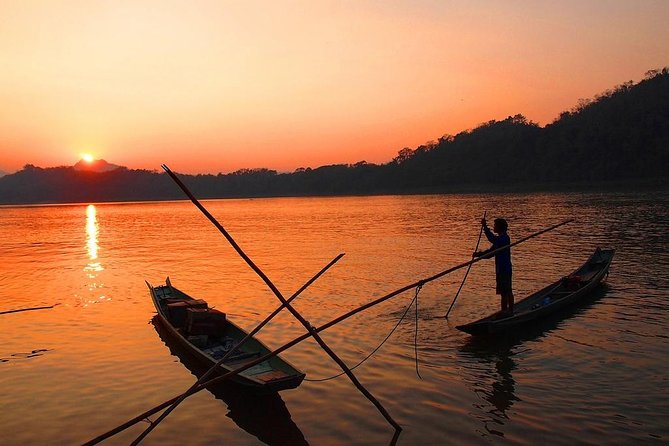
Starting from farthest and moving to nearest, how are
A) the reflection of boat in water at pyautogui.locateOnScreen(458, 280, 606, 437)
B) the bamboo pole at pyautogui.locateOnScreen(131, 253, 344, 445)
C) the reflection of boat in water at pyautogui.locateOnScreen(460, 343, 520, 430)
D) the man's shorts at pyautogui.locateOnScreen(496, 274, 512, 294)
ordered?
1. the man's shorts at pyautogui.locateOnScreen(496, 274, 512, 294)
2. the reflection of boat in water at pyautogui.locateOnScreen(460, 343, 520, 430)
3. the reflection of boat in water at pyautogui.locateOnScreen(458, 280, 606, 437)
4. the bamboo pole at pyautogui.locateOnScreen(131, 253, 344, 445)

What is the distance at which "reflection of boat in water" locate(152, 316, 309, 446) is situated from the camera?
8.09 m

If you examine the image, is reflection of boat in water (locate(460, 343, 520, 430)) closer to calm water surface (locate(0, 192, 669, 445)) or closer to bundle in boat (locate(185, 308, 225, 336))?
calm water surface (locate(0, 192, 669, 445))

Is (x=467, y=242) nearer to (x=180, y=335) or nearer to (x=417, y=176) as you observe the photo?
(x=180, y=335)

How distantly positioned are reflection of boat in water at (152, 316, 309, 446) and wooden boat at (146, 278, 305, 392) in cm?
36

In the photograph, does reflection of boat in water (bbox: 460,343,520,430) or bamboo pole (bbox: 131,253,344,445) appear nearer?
bamboo pole (bbox: 131,253,344,445)

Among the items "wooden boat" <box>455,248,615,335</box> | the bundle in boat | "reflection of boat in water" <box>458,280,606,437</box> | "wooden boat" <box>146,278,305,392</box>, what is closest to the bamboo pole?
"wooden boat" <box>146,278,305,392</box>

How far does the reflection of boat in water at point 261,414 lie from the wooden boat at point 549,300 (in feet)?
16.8

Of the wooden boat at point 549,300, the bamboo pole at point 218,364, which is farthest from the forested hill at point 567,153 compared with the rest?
the bamboo pole at point 218,364

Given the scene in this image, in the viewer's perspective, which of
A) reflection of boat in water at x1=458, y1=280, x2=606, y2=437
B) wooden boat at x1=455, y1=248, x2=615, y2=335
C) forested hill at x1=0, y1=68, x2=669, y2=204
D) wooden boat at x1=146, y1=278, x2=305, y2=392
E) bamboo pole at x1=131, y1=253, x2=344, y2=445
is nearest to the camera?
bamboo pole at x1=131, y1=253, x2=344, y2=445

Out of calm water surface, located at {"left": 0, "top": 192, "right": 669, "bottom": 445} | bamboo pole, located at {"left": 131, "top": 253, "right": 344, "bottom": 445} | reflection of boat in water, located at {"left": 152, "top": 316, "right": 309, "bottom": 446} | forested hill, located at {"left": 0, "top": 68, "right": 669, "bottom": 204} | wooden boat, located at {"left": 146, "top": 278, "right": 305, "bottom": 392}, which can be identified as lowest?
reflection of boat in water, located at {"left": 152, "top": 316, "right": 309, "bottom": 446}

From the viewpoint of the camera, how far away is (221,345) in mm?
11812

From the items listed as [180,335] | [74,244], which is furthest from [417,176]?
[180,335]

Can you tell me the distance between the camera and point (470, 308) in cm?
1561

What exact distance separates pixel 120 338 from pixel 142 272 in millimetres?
12917
